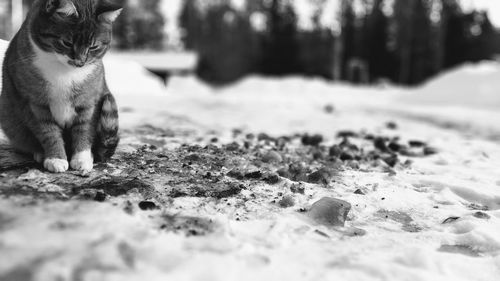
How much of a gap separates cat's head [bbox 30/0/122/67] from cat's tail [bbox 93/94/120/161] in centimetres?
31

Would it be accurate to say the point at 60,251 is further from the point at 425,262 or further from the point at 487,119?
the point at 487,119

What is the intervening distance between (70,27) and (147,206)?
3.77 ft

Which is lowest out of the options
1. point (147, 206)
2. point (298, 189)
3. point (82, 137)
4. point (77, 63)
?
point (298, 189)

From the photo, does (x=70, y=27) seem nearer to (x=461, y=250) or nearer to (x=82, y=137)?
(x=82, y=137)

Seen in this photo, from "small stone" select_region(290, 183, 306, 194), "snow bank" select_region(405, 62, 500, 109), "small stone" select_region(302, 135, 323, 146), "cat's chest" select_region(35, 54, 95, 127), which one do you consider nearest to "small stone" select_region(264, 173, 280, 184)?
"small stone" select_region(290, 183, 306, 194)

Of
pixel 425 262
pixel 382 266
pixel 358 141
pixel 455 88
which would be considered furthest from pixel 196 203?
pixel 455 88

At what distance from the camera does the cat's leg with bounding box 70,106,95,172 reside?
279 cm

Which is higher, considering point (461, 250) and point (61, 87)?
point (61, 87)

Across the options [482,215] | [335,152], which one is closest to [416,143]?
[335,152]

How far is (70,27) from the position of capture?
2576 mm

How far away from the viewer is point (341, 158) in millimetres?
3939

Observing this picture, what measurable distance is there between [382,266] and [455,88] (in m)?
11.5

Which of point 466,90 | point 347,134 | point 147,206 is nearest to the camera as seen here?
point 147,206

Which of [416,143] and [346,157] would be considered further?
[416,143]
